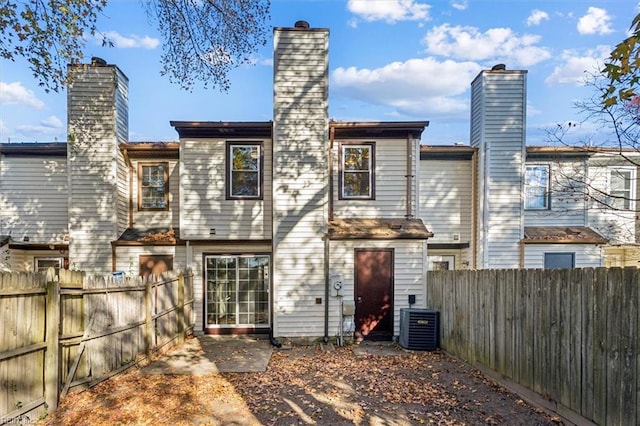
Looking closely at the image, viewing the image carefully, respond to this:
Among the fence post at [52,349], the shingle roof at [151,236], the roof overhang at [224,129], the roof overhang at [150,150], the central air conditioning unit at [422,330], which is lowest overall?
the central air conditioning unit at [422,330]

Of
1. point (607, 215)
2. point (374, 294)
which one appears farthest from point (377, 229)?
point (607, 215)

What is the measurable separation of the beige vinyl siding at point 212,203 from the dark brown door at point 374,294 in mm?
2747

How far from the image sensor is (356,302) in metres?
9.52

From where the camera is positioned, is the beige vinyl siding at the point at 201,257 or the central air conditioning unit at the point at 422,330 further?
the beige vinyl siding at the point at 201,257

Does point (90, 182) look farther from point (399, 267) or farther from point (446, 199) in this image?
point (446, 199)

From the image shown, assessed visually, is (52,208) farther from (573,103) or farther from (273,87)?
(573,103)

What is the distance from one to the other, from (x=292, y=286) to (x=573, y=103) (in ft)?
24.0

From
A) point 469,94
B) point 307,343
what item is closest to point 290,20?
point 469,94

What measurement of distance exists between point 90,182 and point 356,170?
7.68m

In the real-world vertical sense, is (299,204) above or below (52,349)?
above

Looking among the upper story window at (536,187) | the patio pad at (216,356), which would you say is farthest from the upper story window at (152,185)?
the upper story window at (536,187)

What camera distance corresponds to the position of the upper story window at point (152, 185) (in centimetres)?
1116

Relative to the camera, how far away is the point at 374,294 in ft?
31.3

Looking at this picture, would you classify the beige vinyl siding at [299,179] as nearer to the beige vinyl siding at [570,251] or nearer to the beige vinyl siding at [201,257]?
the beige vinyl siding at [201,257]
